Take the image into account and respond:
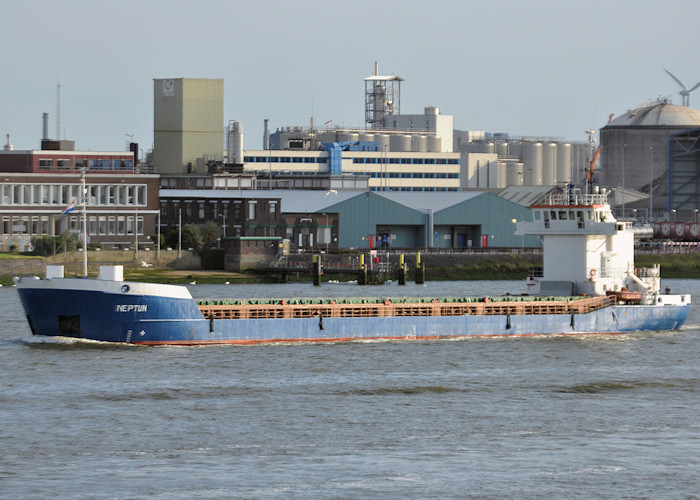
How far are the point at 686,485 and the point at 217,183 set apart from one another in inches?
4374

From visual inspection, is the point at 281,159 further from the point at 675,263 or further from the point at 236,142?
the point at 675,263

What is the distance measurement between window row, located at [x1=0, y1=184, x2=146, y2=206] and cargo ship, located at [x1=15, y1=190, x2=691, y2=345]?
197ft

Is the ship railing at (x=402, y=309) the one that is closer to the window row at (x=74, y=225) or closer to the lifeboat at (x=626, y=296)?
the lifeboat at (x=626, y=296)

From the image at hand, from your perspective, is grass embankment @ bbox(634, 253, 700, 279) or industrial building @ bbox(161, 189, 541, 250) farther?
industrial building @ bbox(161, 189, 541, 250)

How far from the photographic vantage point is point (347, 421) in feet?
111

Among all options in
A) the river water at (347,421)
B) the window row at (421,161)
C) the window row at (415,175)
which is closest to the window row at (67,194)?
the river water at (347,421)

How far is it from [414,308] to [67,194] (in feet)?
218

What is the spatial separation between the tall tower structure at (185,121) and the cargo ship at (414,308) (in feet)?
289

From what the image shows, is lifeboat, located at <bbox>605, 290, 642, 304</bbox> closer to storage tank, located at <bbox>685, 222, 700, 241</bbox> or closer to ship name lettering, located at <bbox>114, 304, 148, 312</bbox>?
ship name lettering, located at <bbox>114, 304, 148, 312</bbox>

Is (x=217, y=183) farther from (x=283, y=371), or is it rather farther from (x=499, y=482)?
(x=499, y=482)

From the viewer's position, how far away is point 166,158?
5733 inches

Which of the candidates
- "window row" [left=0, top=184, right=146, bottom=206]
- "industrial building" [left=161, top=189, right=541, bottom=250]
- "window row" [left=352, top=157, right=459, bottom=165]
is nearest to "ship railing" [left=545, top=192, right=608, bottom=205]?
"industrial building" [left=161, top=189, right=541, bottom=250]

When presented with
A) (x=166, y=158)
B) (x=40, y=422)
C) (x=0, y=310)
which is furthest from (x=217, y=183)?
(x=40, y=422)

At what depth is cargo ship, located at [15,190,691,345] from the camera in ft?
152
